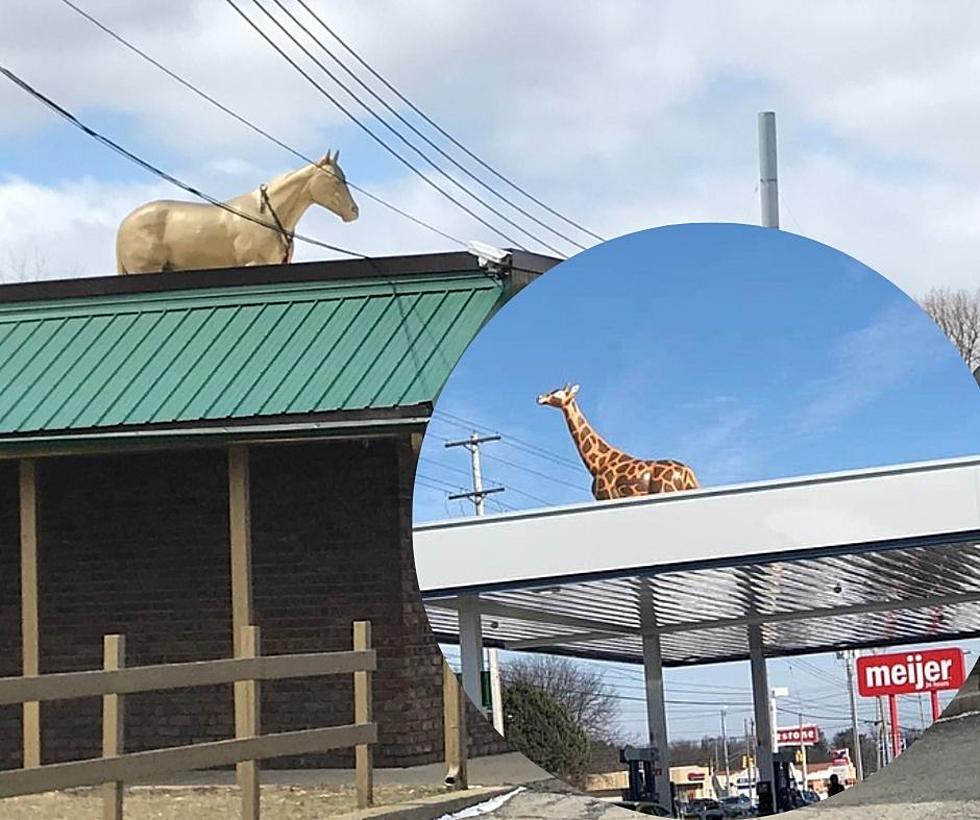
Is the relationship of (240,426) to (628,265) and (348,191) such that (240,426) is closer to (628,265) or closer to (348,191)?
(348,191)

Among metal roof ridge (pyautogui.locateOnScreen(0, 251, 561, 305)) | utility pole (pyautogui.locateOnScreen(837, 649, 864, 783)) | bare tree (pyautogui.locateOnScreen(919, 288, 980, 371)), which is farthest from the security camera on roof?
bare tree (pyautogui.locateOnScreen(919, 288, 980, 371))

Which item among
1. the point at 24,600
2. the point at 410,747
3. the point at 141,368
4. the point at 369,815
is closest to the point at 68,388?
the point at 141,368

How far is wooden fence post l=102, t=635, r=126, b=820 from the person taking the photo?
9922 mm

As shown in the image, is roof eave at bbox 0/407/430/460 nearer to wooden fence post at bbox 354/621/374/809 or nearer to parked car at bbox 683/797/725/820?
wooden fence post at bbox 354/621/374/809

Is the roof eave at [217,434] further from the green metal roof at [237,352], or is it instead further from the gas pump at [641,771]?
the gas pump at [641,771]

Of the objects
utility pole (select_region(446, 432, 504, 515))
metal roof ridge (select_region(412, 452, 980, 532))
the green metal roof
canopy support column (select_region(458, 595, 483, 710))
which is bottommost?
canopy support column (select_region(458, 595, 483, 710))

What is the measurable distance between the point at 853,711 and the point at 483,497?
211 centimetres

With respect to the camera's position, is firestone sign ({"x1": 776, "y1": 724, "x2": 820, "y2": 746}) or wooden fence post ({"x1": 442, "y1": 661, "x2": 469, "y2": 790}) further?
wooden fence post ({"x1": 442, "y1": 661, "x2": 469, "y2": 790})

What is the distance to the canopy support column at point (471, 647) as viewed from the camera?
28.2 feet

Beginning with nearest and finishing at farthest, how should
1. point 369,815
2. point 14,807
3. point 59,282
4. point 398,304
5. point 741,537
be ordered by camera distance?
point 741,537 < point 369,815 < point 14,807 < point 398,304 < point 59,282

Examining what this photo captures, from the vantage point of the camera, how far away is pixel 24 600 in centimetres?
1314

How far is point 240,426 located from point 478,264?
2.18 meters

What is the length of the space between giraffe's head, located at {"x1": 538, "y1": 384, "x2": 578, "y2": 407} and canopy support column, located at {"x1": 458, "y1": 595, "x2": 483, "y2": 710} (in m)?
1.11

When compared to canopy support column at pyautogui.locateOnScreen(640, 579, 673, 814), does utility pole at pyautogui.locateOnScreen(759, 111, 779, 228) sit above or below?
above
